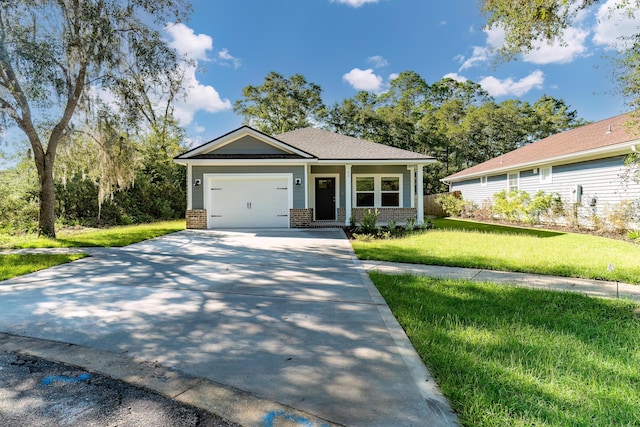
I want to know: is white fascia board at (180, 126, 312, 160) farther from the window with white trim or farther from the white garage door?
the window with white trim

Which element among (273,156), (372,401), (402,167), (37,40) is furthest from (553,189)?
(37,40)

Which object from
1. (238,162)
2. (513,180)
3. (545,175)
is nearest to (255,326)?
(238,162)

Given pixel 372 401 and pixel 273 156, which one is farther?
pixel 273 156

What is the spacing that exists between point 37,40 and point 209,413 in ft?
38.7

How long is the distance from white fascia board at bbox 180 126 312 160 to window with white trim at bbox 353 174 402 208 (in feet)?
11.4

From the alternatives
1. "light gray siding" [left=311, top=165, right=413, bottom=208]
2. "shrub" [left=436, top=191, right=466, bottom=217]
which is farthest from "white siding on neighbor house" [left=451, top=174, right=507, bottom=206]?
"light gray siding" [left=311, top=165, right=413, bottom=208]

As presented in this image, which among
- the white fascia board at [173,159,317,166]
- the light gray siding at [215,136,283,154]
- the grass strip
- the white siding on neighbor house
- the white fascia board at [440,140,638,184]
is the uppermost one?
the light gray siding at [215,136,283,154]

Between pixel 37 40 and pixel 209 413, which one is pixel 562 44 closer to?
pixel 209 413

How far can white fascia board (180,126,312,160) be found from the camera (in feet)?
43.9

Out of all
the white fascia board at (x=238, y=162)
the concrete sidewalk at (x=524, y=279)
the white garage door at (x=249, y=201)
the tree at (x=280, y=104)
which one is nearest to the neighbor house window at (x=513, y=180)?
the white fascia board at (x=238, y=162)

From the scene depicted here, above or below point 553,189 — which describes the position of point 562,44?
above

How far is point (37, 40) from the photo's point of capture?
370 inches

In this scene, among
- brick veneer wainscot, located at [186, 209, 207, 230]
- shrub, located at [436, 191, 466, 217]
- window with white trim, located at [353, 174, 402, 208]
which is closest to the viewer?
brick veneer wainscot, located at [186, 209, 207, 230]

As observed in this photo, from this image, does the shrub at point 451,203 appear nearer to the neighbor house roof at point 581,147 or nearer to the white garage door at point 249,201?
the neighbor house roof at point 581,147
